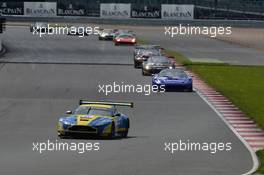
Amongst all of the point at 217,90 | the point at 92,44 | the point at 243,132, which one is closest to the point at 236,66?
the point at 217,90

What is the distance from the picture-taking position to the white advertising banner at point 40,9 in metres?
111

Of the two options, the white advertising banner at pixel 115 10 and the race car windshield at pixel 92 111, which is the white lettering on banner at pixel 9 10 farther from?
the race car windshield at pixel 92 111

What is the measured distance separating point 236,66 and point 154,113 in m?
30.4

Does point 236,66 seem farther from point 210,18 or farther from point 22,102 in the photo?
point 210,18

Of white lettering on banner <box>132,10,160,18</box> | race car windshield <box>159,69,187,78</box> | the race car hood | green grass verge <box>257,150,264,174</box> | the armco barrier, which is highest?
the race car hood

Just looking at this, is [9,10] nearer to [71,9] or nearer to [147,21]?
[71,9]

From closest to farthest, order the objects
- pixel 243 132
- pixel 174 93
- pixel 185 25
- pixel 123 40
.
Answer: pixel 243 132, pixel 174 93, pixel 123 40, pixel 185 25

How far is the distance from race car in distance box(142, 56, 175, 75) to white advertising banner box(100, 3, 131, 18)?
6169 cm

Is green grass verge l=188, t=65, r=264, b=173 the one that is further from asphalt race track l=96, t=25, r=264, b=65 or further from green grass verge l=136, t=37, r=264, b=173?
asphalt race track l=96, t=25, r=264, b=65

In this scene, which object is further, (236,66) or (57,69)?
(236,66)

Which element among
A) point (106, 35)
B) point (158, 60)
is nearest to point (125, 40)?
point (106, 35)

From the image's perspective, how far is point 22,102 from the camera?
35.9 meters

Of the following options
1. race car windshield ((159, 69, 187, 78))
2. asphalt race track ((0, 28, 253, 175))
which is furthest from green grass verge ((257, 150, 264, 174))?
race car windshield ((159, 69, 187, 78))

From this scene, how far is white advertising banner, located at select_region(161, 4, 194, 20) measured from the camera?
112 meters
